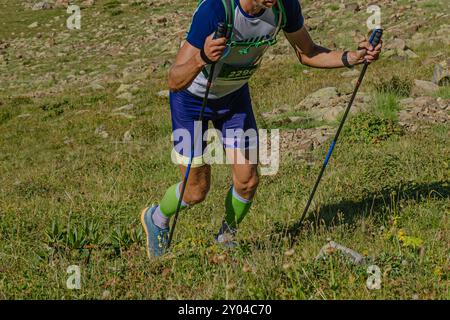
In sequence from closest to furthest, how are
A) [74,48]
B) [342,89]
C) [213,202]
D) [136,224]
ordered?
[136,224], [213,202], [342,89], [74,48]

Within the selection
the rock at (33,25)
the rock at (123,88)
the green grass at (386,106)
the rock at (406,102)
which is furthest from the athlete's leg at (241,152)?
the rock at (33,25)

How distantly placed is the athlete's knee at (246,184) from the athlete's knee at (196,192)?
319mm

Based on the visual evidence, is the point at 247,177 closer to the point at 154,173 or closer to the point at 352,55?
the point at 352,55

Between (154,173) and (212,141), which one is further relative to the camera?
(212,141)

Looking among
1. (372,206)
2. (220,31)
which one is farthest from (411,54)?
(220,31)

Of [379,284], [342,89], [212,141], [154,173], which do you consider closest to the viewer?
[379,284]

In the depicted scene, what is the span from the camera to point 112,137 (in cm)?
1559

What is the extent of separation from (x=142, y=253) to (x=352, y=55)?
2.75 metres

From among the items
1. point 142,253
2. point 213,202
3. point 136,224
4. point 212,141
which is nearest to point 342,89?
point 212,141

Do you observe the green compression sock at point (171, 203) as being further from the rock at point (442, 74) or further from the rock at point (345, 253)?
the rock at point (442, 74)

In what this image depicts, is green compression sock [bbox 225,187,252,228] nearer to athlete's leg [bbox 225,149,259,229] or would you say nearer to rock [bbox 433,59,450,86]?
athlete's leg [bbox 225,149,259,229]

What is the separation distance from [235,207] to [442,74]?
869cm

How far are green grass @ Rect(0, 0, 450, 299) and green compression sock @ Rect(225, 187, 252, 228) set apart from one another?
29 cm

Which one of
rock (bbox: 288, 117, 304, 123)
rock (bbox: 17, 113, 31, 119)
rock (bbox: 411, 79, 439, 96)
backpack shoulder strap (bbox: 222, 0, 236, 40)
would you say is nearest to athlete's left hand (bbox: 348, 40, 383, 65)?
backpack shoulder strap (bbox: 222, 0, 236, 40)
